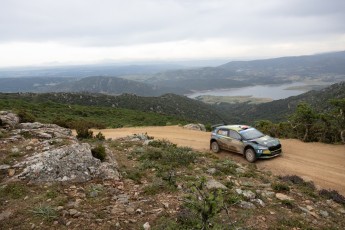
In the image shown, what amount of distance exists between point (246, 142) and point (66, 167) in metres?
9.99

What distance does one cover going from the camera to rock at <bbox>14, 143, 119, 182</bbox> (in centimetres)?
1022

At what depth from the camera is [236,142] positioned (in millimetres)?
16969

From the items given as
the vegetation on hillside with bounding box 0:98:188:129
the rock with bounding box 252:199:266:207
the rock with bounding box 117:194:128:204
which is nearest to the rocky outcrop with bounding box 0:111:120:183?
the rock with bounding box 117:194:128:204

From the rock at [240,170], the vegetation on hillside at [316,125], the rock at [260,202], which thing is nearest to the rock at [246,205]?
the rock at [260,202]

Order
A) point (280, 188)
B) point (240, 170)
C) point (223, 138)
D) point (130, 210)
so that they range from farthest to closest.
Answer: point (223, 138)
point (240, 170)
point (280, 188)
point (130, 210)

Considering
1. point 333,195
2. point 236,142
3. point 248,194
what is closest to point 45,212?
point 248,194

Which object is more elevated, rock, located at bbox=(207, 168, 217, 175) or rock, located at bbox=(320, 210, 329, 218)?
rock, located at bbox=(207, 168, 217, 175)

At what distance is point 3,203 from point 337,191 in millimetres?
12253

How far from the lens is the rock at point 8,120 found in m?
17.8

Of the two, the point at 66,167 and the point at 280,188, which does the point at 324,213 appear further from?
the point at 66,167

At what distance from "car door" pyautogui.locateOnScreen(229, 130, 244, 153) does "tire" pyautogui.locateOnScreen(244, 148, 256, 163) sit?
0.39 meters

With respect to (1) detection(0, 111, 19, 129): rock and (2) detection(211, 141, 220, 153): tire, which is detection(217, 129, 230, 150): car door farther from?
(1) detection(0, 111, 19, 129): rock

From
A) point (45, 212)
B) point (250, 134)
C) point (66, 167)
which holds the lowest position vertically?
point (250, 134)

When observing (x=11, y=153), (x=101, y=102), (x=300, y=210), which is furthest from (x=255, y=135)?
(x=101, y=102)
